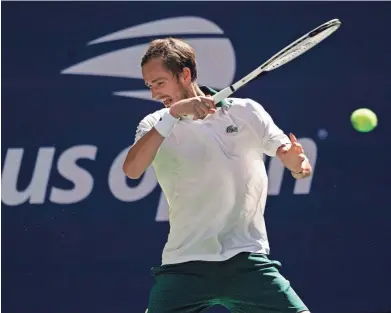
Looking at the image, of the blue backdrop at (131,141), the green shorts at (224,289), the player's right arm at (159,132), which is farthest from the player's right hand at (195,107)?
the blue backdrop at (131,141)

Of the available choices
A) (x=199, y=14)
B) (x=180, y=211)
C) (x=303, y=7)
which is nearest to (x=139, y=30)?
(x=199, y=14)

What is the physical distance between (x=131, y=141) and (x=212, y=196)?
8.40ft

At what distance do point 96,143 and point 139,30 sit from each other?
75 centimetres

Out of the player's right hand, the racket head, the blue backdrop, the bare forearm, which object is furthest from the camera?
the blue backdrop

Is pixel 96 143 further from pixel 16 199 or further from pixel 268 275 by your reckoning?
pixel 268 275

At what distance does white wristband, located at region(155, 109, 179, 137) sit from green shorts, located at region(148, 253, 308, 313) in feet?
1.78

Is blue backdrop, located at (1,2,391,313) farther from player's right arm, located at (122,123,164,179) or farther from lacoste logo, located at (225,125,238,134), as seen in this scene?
player's right arm, located at (122,123,164,179)

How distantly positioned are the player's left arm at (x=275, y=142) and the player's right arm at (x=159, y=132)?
0.40 meters

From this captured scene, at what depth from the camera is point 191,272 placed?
176 inches

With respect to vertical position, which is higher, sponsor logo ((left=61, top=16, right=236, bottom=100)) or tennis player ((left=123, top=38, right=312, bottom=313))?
sponsor logo ((left=61, top=16, right=236, bottom=100))

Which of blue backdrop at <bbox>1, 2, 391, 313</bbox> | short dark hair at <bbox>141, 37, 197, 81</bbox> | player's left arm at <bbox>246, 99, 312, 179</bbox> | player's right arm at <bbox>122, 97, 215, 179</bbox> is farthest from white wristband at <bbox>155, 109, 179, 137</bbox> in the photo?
blue backdrop at <bbox>1, 2, 391, 313</bbox>

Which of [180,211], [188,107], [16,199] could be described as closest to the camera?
[188,107]

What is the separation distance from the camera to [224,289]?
4480 millimetres

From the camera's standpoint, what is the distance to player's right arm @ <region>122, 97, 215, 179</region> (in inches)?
167
